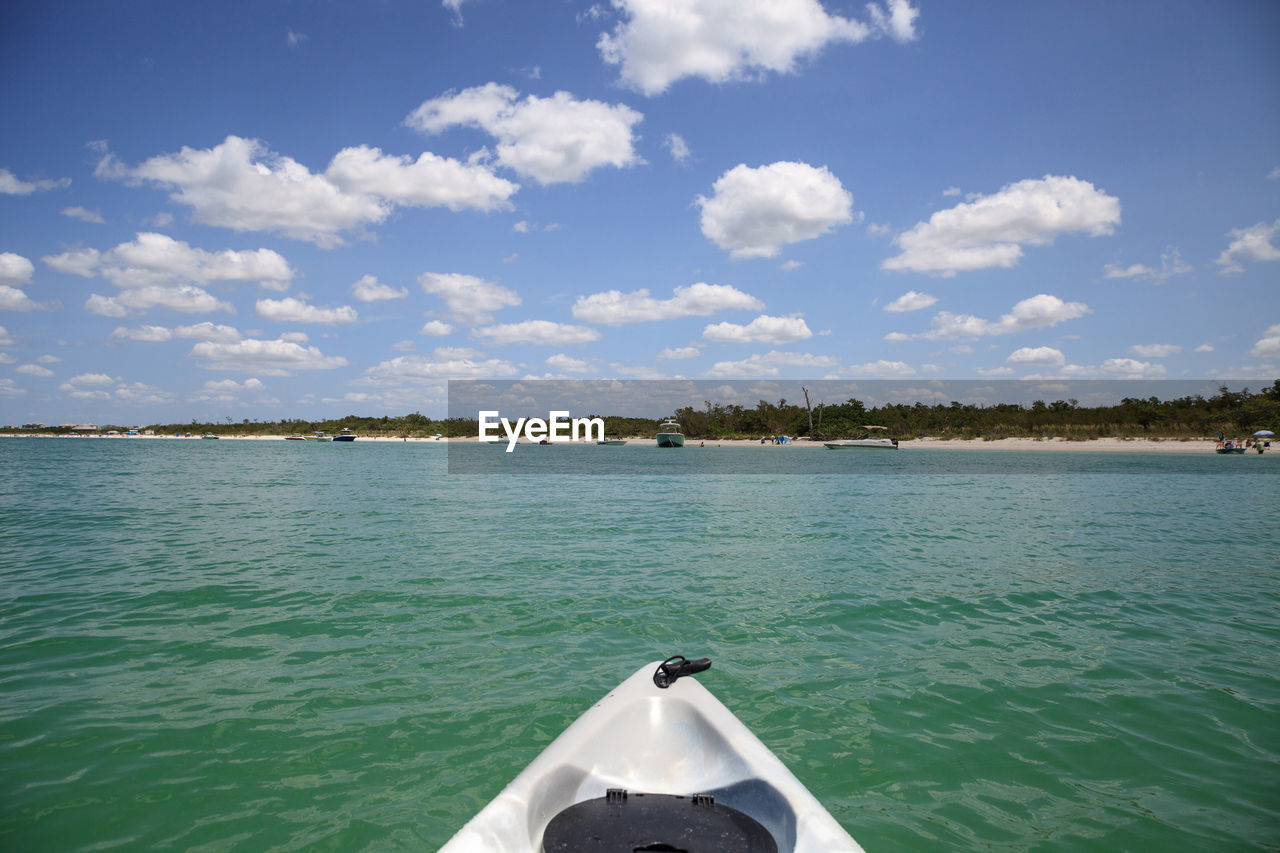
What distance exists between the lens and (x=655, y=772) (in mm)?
3908

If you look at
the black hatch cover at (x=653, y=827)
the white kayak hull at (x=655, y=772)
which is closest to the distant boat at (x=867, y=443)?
the white kayak hull at (x=655, y=772)

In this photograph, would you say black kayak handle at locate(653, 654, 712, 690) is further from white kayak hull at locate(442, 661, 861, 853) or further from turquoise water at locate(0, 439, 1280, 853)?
turquoise water at locate(0, 439, 1280, 853)

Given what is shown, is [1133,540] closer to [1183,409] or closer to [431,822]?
[431,822]

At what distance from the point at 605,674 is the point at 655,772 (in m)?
2.86

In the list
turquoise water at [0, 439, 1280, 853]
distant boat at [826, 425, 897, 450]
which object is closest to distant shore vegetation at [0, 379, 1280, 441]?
distant boat at [826, 425, 897, 450]

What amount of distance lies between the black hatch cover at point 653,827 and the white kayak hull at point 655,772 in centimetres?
11

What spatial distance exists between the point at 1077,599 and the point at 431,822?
1063cm

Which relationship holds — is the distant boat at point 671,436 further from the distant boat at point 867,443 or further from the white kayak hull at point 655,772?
the white kayak hull at point 655,772

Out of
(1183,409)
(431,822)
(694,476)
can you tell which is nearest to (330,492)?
(694,476)

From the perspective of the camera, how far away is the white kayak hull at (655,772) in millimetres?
2875

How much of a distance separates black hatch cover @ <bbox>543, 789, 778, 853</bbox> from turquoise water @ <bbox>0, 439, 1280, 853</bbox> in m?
1.54

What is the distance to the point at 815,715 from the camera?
5.81m

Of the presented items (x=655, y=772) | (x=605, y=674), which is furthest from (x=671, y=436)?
(x=655, y=772)

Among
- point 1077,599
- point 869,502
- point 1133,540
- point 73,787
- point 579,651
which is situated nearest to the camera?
point 73,787
